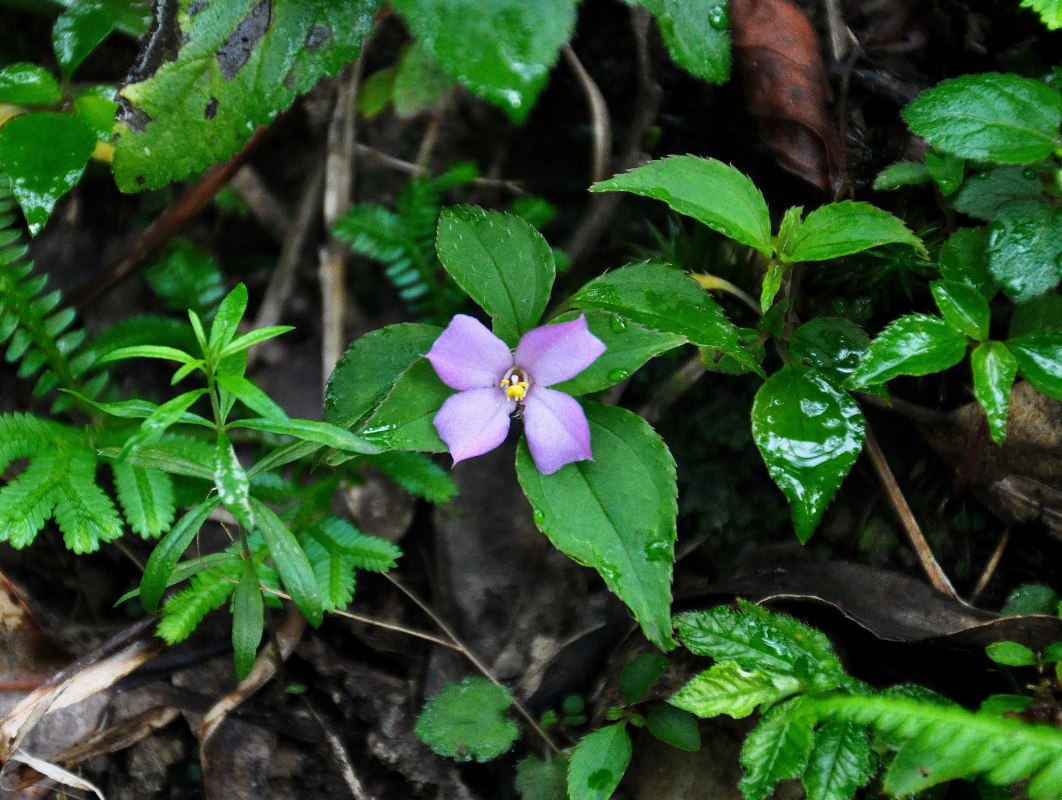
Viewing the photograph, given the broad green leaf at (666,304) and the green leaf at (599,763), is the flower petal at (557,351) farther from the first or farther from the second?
the green leaf at (599,763)

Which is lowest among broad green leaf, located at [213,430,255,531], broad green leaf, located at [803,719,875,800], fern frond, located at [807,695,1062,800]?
broad green leaf, located at [803,719,875,800]

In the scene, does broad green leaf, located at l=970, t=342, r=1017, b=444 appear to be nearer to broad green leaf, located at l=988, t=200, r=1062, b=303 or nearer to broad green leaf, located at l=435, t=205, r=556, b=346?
broad green leaf, located at l=988, t=200, r=1062, b=303

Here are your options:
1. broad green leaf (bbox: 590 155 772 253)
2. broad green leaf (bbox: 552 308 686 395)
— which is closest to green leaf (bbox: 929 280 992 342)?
broad green leaf (bbox: 590 155 772 253)

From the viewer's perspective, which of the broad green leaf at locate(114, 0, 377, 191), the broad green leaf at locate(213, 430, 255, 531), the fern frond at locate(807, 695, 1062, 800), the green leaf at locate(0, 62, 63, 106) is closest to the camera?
the fern frond at locate(807, 695, 1062, 800)

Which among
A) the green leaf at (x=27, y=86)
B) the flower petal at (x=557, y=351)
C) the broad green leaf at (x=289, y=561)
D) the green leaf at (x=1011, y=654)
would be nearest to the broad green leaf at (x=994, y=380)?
the green leaf at (x=1011, y=654)

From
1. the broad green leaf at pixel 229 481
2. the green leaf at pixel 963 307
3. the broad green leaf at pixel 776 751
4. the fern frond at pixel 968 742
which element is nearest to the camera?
the fern frond at pixel 968 742

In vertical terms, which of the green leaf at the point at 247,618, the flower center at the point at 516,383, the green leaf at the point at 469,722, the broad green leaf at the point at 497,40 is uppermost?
the broad green leaf at the point at 497,40

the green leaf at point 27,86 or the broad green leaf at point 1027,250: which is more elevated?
the green leaf at point 27,86
